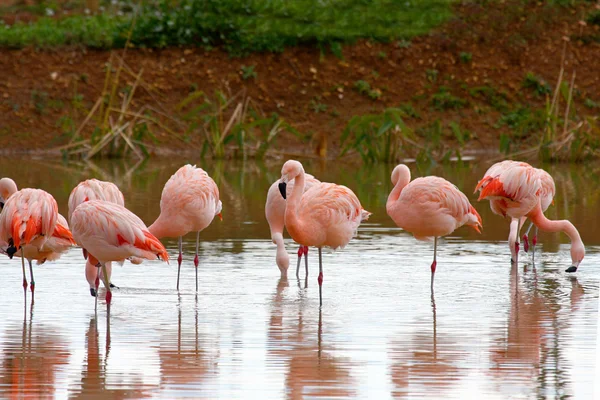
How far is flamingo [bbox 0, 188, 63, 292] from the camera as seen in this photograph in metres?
7.28

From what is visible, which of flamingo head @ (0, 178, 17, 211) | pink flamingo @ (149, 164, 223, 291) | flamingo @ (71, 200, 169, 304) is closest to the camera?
flamingo @ (71, 200, 169, 304)

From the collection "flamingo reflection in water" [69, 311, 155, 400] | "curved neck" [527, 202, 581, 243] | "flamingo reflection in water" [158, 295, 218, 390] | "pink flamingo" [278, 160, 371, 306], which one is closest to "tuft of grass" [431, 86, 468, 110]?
"curved neck" [527, 202, 581, 243]

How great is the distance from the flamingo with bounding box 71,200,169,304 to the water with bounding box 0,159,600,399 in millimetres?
412

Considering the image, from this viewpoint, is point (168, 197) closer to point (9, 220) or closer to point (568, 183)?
point (9, 220)

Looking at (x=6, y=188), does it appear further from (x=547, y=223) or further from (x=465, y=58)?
(x=465, y=58)

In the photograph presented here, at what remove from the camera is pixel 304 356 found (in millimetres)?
6129

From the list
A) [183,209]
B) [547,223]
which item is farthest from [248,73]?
[183,209]

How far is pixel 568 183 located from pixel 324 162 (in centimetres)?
502

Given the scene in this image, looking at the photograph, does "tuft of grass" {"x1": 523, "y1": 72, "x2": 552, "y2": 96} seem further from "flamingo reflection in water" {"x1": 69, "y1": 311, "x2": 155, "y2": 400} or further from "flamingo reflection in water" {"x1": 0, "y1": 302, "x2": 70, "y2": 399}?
"flamingo reflection in water" {"x1": 69, "y1": 311, "x2": 155, "y2": 400}

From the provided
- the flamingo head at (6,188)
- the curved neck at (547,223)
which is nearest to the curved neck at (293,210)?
the flamingo head at (6,188)

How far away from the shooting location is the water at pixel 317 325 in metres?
5.55

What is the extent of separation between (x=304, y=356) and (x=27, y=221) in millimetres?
2223

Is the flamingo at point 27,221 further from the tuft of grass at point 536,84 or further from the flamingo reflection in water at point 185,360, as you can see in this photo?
the tuft of grass at point 536,84

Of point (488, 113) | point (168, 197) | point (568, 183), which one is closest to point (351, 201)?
point (168, 197)
